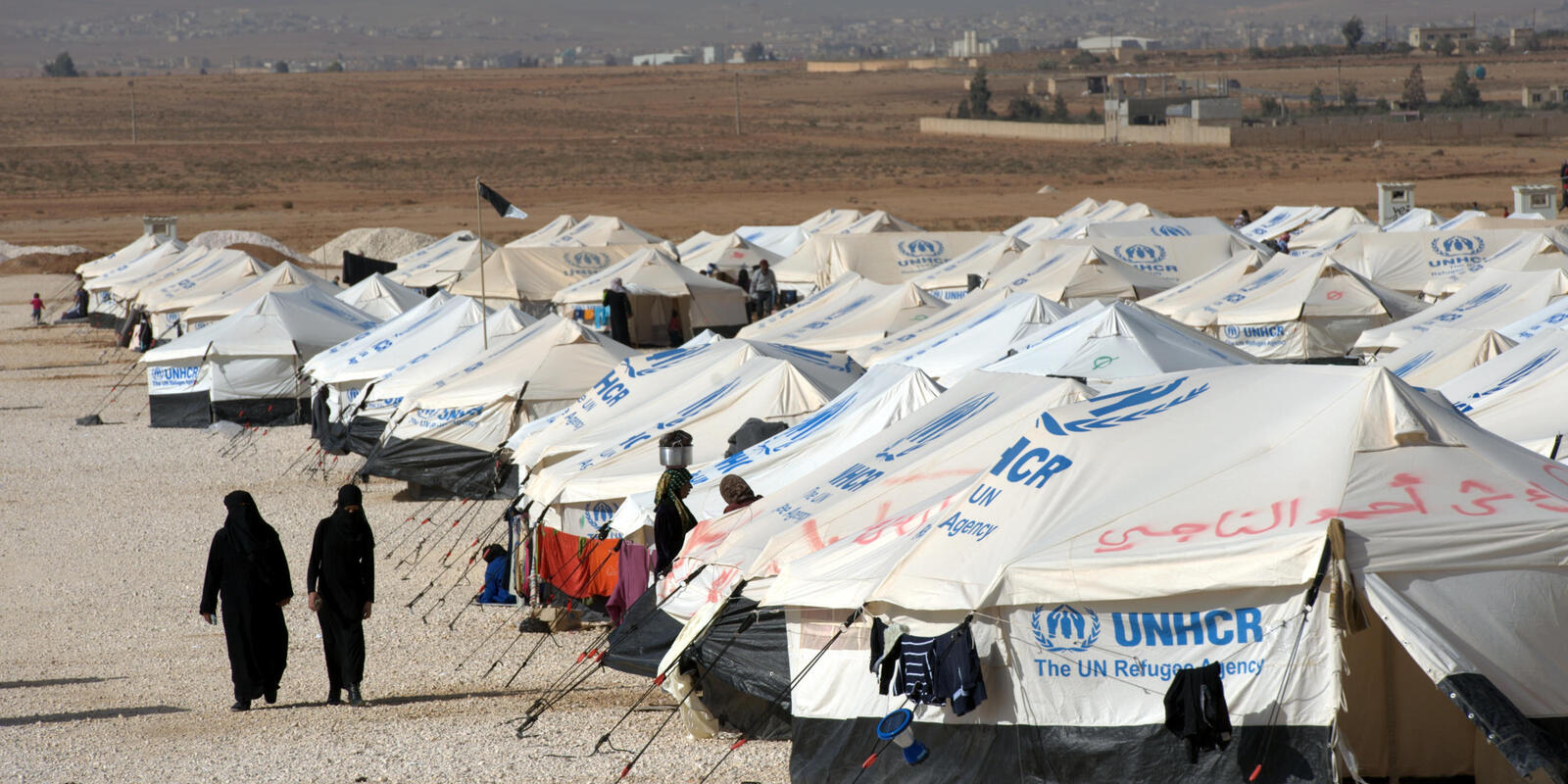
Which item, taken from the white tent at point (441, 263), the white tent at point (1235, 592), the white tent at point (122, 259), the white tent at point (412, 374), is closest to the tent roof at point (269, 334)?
the white tent at point (412, 374)

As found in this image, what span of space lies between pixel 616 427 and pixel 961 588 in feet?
24.8

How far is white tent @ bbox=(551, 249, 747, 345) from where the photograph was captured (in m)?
33.0

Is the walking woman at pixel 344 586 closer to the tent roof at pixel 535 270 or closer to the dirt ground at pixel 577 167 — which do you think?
the tent roof at pixel 535 270

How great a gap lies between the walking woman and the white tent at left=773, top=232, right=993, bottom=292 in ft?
79.6

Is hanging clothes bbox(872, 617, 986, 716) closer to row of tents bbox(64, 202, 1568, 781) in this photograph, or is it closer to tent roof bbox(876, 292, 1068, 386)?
row of tents bbox(64, 202, 1568, 781)

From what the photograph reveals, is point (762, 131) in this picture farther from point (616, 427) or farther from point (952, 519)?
point (952, 519)

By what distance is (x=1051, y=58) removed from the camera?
196375mm

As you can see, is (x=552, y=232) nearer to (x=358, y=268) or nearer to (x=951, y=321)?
→ (x=358, y=268)

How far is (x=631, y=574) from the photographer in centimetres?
1313

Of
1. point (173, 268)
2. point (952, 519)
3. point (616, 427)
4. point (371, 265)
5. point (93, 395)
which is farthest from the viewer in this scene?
point (371, 265)

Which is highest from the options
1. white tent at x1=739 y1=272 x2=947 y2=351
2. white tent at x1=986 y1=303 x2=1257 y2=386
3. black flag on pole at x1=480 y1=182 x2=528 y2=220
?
black flag on pole at x1=480 y1=182 x2=528 y2=220

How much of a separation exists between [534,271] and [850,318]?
10.5 meters

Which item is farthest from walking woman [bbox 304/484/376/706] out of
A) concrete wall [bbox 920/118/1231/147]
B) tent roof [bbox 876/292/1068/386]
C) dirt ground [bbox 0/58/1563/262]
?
concrete wall [bbox 920/118/1231/147]

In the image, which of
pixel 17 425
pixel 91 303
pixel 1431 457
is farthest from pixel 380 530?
pixel 91 303
